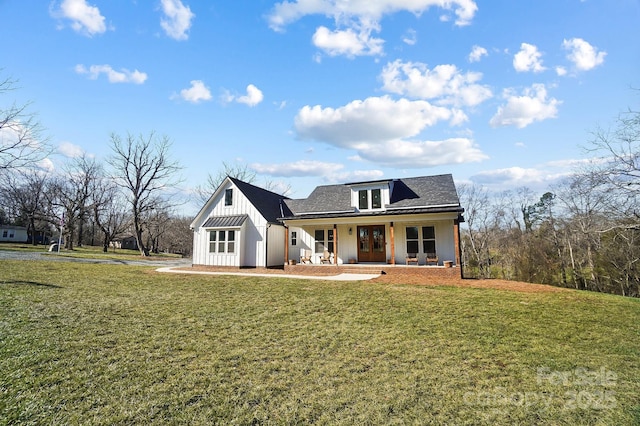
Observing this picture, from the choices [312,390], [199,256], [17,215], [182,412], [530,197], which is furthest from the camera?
[17,215]

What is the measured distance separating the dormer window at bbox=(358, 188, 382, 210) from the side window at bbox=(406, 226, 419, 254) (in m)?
2.20

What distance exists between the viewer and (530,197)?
36281 millimetres

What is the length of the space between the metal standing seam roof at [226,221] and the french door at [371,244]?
773cm

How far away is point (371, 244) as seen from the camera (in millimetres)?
17797

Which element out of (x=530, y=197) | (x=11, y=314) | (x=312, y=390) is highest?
(x=530, y=197)

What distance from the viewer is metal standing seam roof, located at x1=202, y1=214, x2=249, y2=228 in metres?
19.1

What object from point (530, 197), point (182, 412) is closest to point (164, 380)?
point (182, 412)

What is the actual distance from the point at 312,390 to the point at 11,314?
287 inches

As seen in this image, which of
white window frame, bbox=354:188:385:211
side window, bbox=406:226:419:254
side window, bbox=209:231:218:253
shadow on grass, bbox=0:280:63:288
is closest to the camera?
shadow on grass, bbox=0:280:63:288

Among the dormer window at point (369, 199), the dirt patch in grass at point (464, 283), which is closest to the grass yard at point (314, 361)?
the dirt patch in grass at point (464, 283)

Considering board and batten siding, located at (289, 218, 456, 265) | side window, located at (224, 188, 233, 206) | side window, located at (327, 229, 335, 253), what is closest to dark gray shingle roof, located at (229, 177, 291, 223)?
side window, located at (224, 188, 233, 206)

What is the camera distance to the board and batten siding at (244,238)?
19.2 meters

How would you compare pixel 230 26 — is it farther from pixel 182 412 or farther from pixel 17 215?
pixel 17 215

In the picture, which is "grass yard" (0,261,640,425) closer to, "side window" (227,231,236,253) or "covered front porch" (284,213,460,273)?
"covered front porch" (284,213,460,273)
